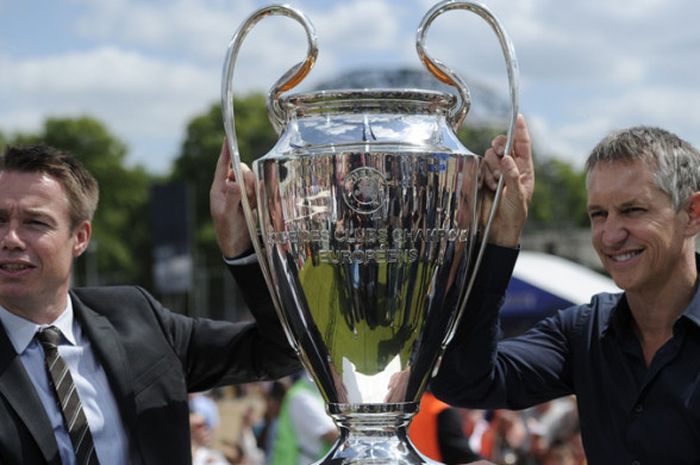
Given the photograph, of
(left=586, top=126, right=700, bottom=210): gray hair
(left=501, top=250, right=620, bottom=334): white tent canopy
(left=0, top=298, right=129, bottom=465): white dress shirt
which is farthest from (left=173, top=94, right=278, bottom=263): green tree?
(left=586, top=126, right=700, bottom=210): gray hair

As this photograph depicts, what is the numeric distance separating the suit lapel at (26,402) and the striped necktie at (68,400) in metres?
0.05

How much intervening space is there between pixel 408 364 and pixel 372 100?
59cm

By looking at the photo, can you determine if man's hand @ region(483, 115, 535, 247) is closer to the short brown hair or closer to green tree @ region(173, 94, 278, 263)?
the short brown hair

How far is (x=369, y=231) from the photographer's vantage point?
87.3 inches

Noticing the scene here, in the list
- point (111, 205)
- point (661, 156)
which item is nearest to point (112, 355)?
point (661, 156)

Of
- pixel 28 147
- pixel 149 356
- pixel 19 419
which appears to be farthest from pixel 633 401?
pixel 28 147

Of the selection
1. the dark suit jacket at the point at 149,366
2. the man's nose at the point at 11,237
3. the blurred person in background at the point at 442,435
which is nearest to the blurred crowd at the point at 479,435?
the blurred person in background at the point at 442,435

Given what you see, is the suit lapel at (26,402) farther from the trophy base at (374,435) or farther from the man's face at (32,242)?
the trophy base at (374,435)

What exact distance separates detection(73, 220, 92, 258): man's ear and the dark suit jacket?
13cm

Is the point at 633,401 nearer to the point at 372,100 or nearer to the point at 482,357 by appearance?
the point at 482,357

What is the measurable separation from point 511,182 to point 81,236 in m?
1.26

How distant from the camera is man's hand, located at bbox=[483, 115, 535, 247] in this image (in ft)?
7.93

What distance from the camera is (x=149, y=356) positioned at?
9.56 feet

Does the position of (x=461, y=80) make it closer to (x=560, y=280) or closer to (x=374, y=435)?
(x=374, y=435)
